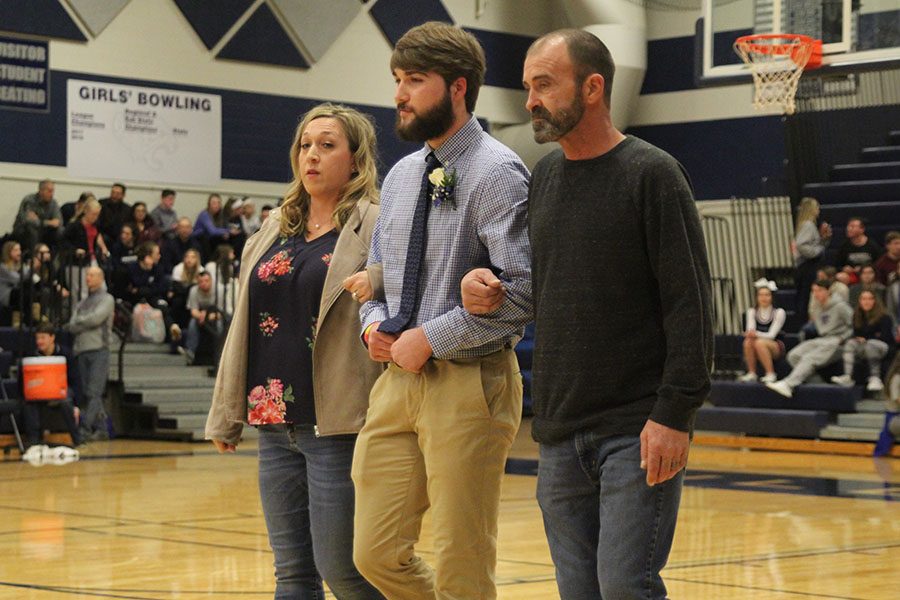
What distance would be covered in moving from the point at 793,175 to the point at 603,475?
17.1 metres

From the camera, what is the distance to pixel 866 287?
49.7 ft

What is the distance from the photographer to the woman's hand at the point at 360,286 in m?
3.76

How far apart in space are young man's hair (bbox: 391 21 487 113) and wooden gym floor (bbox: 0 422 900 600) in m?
2.79

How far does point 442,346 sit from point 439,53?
2.46 ft

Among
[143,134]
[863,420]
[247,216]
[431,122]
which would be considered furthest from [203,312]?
[431,122]

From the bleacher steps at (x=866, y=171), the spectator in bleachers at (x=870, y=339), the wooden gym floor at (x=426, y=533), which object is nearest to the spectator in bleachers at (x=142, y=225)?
the wooden gym floor at (x=426, y=533)

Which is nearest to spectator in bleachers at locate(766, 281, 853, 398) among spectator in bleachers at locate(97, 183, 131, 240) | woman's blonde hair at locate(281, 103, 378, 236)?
spectator in bleachers at locate(97, 183, 131, 240)

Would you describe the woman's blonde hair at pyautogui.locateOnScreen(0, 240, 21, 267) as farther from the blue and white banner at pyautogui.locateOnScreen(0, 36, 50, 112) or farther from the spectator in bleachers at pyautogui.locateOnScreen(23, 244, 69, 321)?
the blue and white banner at pyautogui.locateOnScreen(0, 36, 50, 112)

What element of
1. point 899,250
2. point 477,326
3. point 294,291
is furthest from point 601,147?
point 899,250

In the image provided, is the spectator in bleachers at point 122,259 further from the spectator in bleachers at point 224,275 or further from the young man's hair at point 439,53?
the young man's hair at point 439,53

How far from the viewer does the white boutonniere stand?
11.9 ft

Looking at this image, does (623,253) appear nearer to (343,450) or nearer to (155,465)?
(343,450)

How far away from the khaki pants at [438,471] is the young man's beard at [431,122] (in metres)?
0.59

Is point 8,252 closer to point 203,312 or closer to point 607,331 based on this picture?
point 203,312
